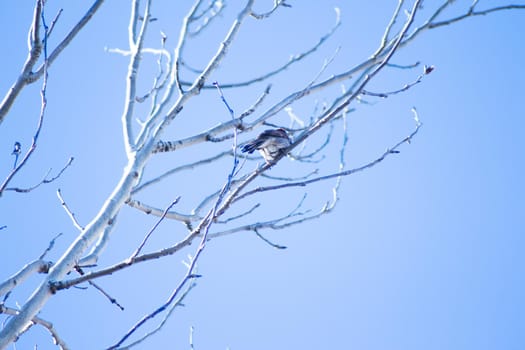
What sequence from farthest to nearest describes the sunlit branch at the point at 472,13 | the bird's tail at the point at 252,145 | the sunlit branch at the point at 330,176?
the bird's tail at the point at 252,145, the sunlit branch at the point at 472,13, the sunlit branch at the point at 330,176

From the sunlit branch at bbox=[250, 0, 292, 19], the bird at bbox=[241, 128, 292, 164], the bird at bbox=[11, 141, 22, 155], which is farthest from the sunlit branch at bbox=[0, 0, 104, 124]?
the bird at bbox=[241, 128, 292, 164]

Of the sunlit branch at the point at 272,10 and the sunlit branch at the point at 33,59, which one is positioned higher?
the sunlit branch at the point at 272,10

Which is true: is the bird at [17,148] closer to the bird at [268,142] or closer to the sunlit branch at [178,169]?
the sunlit branch at [178,169]

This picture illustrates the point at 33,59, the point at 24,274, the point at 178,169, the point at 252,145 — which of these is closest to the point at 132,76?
the point at 178,169

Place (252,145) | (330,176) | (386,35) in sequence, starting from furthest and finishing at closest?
(252,145)
(386,35)
(330,176)

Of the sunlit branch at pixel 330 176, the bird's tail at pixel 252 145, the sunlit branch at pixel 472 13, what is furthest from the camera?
the bird's tail at pixel 252 145

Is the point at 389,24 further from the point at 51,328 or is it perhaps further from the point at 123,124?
the point at 51,328

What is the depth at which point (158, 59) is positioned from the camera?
4.64 m

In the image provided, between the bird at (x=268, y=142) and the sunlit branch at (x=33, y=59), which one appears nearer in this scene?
the sunlit branch at (x=33, y=59)

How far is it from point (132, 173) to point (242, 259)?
167ft

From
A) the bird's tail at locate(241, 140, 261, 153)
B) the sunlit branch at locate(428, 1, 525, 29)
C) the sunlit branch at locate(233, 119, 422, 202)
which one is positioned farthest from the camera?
the bird's tail at locate(241, 140, 261, 153)

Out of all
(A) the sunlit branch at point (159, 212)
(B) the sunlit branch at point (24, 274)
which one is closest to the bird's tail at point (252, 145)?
(A) the sunlit branch at point (159, 212)

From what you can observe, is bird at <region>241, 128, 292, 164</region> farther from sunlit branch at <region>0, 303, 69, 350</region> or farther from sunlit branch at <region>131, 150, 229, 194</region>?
sunlit branch at <region>0, 303, 69, 350</region>

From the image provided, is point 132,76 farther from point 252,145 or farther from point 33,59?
point 252,145
